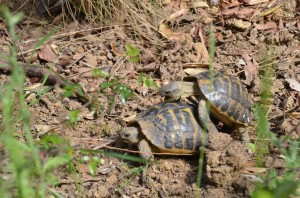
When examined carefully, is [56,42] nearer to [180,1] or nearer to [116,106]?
[116,106]

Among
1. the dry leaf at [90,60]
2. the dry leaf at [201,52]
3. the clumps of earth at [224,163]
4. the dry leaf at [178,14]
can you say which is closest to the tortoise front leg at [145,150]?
the clumps of earth at [224,163]

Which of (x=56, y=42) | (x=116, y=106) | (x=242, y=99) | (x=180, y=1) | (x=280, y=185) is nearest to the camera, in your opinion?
(x=280, y=185)

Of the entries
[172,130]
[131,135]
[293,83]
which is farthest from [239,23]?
[131,135]

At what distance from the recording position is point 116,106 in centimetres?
463

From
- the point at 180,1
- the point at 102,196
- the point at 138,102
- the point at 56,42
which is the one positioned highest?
the point at 180,1

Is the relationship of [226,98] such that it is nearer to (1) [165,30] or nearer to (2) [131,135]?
(2) [131,135]

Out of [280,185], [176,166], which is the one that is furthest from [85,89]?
[280,185]

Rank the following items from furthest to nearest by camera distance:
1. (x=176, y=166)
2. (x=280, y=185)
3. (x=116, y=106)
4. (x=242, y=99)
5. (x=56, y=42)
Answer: (x=56, y=42) < (x=116, y=106) < (x=242, y=99) < (x=176, y=166) < (x=280, y=185)

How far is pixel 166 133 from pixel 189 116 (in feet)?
0.88

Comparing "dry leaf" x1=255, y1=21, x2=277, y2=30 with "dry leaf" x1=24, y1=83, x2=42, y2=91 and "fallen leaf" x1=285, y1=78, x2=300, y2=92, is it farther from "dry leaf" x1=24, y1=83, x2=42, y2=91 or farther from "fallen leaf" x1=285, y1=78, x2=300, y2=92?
"dry leaf" x1=24, y1=83, x2=42, y2=91

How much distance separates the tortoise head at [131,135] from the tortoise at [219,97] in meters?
0.47

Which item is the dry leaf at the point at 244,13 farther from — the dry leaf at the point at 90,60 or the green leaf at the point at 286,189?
the green leaf at the point at 286,189

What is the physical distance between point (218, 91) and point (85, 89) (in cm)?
125

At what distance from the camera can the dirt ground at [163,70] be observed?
3764 millimetres
